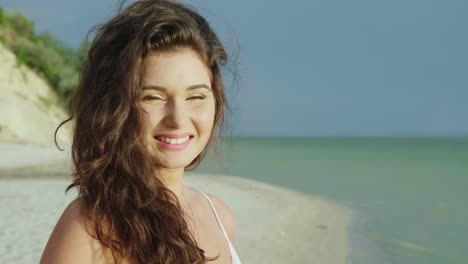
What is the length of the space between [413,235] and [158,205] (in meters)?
8.42

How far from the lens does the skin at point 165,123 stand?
1.51 m

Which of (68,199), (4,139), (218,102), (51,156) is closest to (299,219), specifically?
(68,199)

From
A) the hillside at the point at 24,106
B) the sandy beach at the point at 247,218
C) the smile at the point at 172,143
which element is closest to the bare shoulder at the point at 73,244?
the smile at the point at 172,143

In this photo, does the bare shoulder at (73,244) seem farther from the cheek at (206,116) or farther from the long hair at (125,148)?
the cheek at (206,116)

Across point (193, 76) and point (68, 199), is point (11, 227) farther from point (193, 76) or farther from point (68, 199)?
point (193, 76)

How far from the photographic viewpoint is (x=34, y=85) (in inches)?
1063

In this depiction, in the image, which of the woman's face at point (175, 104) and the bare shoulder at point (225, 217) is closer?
the woman's face at point (175, 104)

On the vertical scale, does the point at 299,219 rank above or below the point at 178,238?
below

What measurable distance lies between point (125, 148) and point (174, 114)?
226mm

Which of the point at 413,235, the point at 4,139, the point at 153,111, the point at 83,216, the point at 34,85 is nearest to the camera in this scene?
the point at 83,216

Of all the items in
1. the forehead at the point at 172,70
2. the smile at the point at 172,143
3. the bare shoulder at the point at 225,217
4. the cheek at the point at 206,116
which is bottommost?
the bare shoulder at the point at 225,217

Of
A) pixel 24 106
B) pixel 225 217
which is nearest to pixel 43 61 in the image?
pixel 24 106

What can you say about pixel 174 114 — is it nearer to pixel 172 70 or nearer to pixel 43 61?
pixel 172 70

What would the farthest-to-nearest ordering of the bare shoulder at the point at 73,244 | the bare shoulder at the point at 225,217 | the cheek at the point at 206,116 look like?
1. the bare shoulder at the point at 225,217
2. the cheek at the point at 206,116
3. the bare shoulder at the point at 73,244
